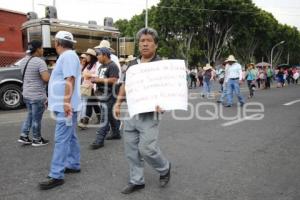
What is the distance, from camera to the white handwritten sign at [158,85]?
154 inches

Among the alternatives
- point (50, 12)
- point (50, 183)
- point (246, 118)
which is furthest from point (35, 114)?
point (50, 12)

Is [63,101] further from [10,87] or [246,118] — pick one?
[10,87]

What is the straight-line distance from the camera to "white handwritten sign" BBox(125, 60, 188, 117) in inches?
154

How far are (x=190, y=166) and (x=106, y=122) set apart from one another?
1788 mm

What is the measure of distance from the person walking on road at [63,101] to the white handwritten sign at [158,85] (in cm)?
73

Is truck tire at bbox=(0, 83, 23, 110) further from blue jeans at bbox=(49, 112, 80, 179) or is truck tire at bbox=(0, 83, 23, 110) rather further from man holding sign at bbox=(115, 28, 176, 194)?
man holding sign at bbox=(115, 28, 176, 194)

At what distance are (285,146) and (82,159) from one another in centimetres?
326

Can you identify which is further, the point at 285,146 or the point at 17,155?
the point at 285,146

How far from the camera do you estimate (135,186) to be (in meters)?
4.04

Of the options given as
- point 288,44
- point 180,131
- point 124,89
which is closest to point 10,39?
point 180,131

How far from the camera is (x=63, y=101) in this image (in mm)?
4281

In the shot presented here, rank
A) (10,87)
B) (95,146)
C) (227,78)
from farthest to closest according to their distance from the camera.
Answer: (227,78)
(10,87)
(95,146)

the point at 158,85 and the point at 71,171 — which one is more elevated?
the point at 158,85

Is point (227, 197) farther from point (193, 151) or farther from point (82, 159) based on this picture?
point (82, 159)
